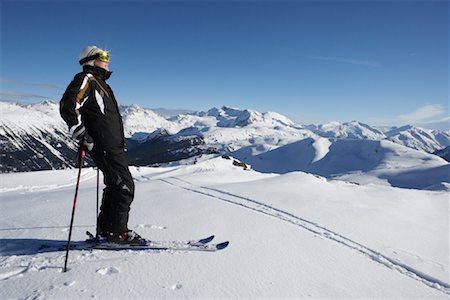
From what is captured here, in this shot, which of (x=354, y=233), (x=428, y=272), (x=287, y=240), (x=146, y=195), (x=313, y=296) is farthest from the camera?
(x=146, y=195)

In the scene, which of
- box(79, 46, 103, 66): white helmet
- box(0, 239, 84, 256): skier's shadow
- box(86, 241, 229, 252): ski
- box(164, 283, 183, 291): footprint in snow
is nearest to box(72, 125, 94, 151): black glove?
box(79, 46, 103, 66): white helmet

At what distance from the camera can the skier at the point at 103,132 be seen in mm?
4777

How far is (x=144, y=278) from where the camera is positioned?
4.21 metres

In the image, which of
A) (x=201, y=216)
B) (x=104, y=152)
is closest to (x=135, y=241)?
(x=104, y=152)

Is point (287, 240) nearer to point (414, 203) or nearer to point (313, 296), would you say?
point (313, 296)

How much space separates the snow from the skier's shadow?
2cm

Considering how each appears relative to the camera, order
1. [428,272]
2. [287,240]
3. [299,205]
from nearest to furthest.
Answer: [428,272], [287,240], [299,205]

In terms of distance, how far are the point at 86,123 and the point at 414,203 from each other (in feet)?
34.9

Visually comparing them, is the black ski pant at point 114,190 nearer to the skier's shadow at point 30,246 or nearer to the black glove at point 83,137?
the black glove at point 83,137

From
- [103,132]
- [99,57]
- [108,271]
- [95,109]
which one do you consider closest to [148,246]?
[108,271]

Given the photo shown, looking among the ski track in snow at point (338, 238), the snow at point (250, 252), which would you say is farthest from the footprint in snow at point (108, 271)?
the ski track in snow at point (338, 238)

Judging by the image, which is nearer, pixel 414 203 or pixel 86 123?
pixel 86 123

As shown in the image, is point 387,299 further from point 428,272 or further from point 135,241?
point 135,241

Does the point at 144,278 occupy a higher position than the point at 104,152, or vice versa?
the point at 104,152
